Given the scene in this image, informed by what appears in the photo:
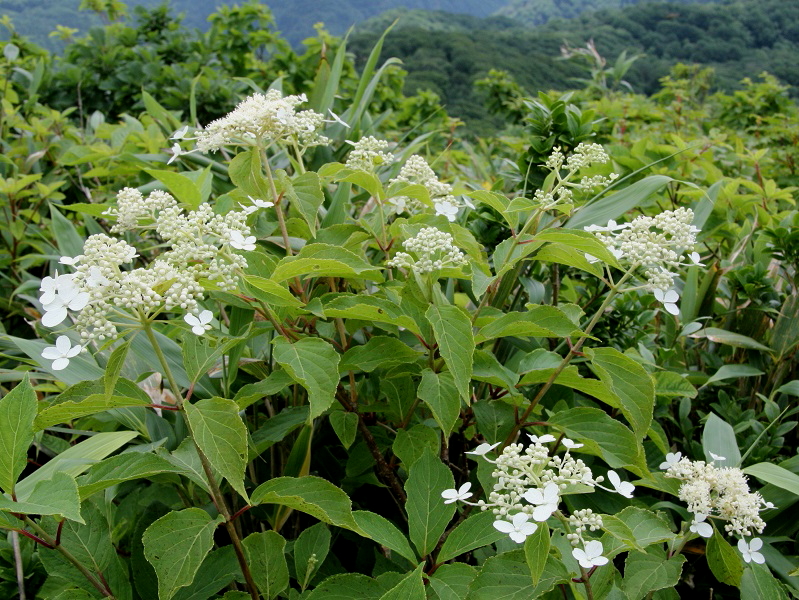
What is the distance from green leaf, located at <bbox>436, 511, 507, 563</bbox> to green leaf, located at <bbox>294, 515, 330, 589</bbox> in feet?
0.81

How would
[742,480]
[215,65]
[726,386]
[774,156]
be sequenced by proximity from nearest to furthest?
[742,480] → [726,386] → [774,156] → [215,65]

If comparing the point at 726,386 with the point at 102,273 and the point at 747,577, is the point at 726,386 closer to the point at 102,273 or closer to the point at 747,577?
the point at 747,577

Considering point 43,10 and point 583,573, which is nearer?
point 583,573

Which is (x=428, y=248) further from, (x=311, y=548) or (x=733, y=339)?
(x=733, y=339)

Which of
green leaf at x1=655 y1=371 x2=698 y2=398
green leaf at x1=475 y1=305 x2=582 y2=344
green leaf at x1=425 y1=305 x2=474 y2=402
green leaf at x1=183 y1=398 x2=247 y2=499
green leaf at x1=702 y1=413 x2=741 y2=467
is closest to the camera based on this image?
green leaf at x1=183 y1=398 x2=247 y2=499

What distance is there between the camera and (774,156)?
11.6 feet

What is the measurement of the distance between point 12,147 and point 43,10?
Result: 8.77 metres

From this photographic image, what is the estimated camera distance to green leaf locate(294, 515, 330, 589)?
1201 mm

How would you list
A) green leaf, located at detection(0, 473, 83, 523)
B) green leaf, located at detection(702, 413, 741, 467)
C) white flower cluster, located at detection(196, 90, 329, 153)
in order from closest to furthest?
green leaf, located at detection(0, 473, 83, 523)
white flower cluster, located at detection(196, 90, 329, 153)
green leaf, located at detection(702, 413, 741, 467)

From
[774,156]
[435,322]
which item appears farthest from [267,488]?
[774,156]

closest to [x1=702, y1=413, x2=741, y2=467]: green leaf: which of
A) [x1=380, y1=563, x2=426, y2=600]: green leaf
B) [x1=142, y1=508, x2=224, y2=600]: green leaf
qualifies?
[x1=380, y1=563, x2=426, y2=600]: green leaf

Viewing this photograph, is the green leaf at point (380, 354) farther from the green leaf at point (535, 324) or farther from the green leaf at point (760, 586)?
the green leaf at point (760, 586)

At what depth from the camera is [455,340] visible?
3.60 ft

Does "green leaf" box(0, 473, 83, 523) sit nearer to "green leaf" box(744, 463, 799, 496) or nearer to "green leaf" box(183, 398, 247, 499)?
"green leaf" box(183, 398, 247, 499)
